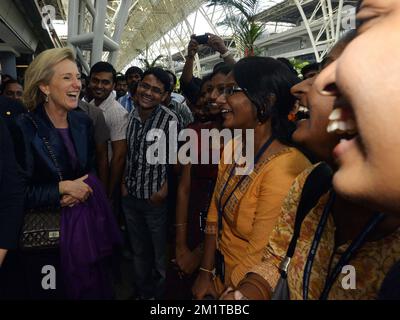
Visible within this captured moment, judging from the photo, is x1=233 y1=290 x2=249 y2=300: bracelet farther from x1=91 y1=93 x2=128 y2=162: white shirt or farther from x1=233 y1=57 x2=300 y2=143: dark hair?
x1=91 y1=93 x2=128 y2=162: white shirt

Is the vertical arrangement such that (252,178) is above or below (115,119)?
below

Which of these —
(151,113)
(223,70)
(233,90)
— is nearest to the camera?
(233,90)

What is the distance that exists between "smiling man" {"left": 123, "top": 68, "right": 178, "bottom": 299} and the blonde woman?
0.77 metres

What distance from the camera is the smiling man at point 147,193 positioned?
118 inches

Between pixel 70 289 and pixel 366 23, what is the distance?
6.87 feet

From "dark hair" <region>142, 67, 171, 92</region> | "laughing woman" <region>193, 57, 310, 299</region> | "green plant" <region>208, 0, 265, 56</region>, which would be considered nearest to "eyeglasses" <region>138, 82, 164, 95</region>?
"dark hair" <region>142, 67, 171, 92</region>

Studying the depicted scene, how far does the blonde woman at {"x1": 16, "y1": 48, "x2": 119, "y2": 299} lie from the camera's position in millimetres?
1924

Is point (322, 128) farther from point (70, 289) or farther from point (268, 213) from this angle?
point (70, 289)

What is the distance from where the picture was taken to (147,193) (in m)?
2.97

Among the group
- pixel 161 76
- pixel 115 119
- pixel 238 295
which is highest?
pixel 161 76

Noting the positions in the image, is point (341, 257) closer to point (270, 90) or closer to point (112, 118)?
point (270, 90)

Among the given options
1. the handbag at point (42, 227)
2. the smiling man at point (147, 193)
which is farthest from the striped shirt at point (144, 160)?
the handbag at point (42, 227)

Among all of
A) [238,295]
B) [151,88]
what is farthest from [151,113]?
[238,295]

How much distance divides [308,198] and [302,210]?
5cm
